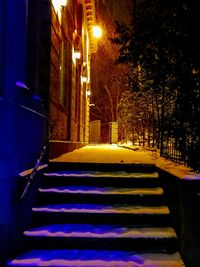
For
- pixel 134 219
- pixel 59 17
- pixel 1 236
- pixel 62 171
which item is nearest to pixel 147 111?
pixel 59 17

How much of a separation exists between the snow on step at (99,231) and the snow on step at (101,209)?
0.73ft

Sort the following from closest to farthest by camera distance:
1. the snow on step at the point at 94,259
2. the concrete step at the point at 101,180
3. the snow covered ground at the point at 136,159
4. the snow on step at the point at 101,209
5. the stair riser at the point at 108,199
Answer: the snow on step at the point at 94,259 → the snow covered ground at the point at 136,159 → the snow on step at the point at 101,209 → the stair riser at the point at 108,199 → the concrete step at the point at 101,180

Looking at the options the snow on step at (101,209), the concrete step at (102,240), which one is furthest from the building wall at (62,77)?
the concrete step at (102,240)

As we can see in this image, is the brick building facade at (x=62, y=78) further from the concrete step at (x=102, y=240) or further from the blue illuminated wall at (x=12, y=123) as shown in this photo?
the concrete step at (x=102, y=240)

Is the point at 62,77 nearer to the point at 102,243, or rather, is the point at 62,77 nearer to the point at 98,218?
the point at 98,218

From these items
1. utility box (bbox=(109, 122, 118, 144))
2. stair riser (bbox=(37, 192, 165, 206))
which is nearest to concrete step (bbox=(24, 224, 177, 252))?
stair riser (bbox=(37, 192, 165, 206))

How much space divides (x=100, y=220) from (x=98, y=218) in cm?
4

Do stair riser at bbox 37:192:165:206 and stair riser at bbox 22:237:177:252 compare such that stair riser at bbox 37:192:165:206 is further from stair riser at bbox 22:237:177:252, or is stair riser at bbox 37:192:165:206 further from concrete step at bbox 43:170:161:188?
stair riser at bbox 22:237:177:252

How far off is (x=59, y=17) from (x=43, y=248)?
5.59m

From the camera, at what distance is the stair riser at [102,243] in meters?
4.23

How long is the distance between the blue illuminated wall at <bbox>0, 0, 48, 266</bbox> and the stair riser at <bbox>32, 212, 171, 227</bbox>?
0.29 meters

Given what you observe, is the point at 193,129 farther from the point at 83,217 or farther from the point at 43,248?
the point at 43,248

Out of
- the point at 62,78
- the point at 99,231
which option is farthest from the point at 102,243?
the point at 62,78

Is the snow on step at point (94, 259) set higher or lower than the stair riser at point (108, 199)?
lower
